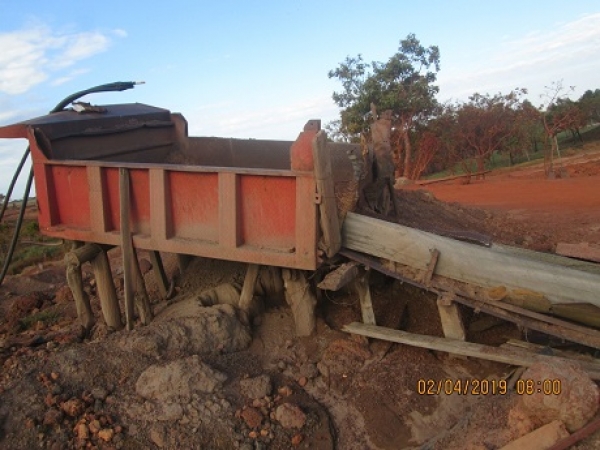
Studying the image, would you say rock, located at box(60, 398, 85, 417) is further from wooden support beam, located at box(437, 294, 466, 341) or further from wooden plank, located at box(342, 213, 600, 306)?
wooden support beam, located at box(437, 294, 466, 341)

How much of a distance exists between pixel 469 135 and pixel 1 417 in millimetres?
21846

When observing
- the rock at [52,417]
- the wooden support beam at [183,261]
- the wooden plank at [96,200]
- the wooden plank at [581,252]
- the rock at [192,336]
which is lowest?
the rock at [52,417]

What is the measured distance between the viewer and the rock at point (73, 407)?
3.68 meters

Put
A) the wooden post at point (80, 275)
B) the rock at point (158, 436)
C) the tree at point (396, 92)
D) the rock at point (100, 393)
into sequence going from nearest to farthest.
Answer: the rock at point (158, 436) → the rock at point (100, 393) → the wooden post at point (80, 275) → the tree at point (396, 92)

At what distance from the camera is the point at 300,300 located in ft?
15.2

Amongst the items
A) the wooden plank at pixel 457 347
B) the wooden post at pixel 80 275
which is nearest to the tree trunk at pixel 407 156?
the wooden post at pixel 80 275

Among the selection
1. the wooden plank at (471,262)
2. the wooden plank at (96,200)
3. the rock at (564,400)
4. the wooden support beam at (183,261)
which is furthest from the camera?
the wooden support beam at (183,261)

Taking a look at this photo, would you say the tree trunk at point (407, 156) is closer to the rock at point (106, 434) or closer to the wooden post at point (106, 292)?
the wooden post at point (106, 292)

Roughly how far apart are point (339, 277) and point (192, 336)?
132 cm

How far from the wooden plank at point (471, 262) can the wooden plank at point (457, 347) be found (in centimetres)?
44

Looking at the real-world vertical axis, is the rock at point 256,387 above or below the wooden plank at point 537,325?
below

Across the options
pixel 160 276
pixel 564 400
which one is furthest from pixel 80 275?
pixel 564 400

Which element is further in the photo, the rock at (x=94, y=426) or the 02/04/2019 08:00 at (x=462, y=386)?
the 02/04/2019 08:00 at (x=462, y=386)

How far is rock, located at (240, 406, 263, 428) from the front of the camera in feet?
12.0
